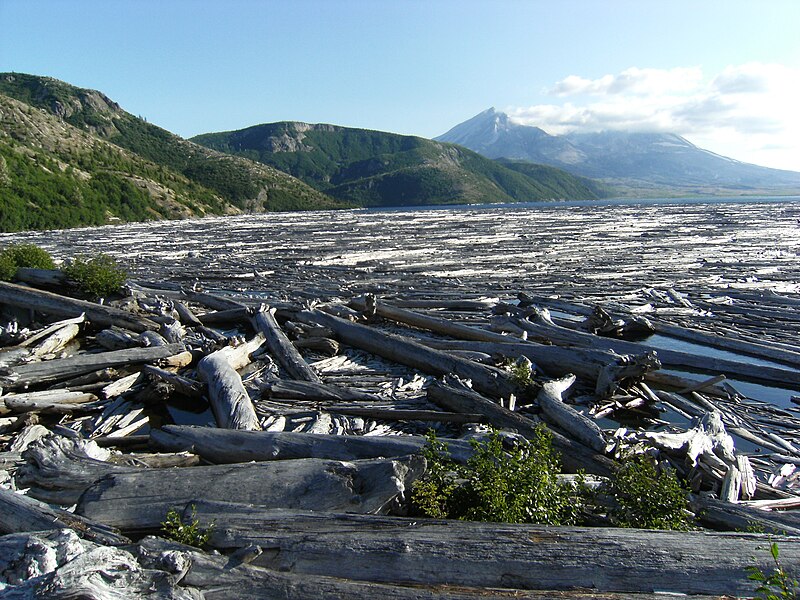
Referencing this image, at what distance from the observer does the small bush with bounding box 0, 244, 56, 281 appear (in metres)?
14.9

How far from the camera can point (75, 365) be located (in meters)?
10.3

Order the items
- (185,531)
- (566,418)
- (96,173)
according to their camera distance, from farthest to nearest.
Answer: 1. (96,173)
2. (566,418)
3. (185,531)

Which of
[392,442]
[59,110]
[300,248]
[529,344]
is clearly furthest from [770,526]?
[59,110]

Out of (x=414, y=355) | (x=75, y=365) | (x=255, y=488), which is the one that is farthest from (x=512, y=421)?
(x=75, y=365)

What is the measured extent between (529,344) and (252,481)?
829 centimetres

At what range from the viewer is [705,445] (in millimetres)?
7234

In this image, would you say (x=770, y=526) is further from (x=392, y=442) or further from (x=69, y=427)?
(x=69, y=427)

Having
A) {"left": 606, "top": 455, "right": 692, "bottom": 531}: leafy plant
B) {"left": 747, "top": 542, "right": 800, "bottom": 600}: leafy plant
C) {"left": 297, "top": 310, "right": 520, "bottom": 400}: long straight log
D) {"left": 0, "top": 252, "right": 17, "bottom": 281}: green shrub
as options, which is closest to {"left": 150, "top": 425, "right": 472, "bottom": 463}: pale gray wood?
{"left": 606, "top": 455, "right": 692, "bottom": 531}: leafy plant

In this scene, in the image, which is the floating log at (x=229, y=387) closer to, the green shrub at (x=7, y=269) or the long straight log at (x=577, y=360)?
the long straight log at (x=577, y=360)

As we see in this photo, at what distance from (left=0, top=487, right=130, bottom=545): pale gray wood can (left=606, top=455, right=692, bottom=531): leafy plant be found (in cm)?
461

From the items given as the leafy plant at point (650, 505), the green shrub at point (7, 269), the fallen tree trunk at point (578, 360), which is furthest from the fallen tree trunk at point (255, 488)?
the green shrub at point (7, 269)

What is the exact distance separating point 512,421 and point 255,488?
14.0 ft

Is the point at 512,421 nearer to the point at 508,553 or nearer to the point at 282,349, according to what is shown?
the point at 508,553

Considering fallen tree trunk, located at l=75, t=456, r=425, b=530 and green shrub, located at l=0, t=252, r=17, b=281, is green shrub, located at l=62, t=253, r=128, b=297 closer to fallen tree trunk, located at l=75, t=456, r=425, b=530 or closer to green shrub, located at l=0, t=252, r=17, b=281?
green shrub, located at l=0, t=252, r=17, b=281
